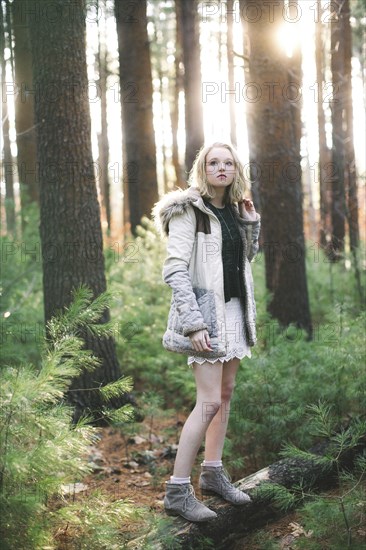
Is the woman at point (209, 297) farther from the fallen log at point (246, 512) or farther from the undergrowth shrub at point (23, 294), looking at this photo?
the undergrowth shrub at point (23, 294)

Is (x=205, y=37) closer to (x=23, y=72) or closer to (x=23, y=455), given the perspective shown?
(x=23, y=72)

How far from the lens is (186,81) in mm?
12328

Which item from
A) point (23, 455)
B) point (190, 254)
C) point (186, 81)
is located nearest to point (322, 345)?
point (190, 254)

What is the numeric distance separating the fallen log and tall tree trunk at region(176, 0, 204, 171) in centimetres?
832

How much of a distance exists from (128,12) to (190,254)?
9.88 m

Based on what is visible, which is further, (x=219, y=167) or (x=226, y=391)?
(x=226, y=391)

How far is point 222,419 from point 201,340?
74 centimetres

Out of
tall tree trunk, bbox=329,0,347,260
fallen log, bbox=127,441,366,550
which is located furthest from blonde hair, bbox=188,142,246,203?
tall tree trunk, bbox=329,0,347,260

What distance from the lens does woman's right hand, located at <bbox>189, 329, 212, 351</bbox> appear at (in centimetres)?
365

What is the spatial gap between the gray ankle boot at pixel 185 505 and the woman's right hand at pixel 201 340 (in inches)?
36.1

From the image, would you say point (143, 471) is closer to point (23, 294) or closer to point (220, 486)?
point (220, 486)

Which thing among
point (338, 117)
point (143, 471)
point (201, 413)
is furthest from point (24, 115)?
point (201, 413)

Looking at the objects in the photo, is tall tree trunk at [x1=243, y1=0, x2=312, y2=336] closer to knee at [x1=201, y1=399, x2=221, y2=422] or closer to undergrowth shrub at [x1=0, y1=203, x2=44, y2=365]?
undergrowth shrub at [x1=0, y1=203, x2=44, y2=365]

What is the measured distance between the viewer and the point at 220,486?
159 inches
